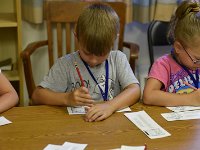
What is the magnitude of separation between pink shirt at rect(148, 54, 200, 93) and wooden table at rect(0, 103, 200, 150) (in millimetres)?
250

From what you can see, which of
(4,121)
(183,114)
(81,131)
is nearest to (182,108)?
(183,114)

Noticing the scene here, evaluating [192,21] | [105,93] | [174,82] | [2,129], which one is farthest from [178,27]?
[2,129]

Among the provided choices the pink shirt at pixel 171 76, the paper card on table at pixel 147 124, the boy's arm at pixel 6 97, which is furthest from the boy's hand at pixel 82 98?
the pink shirt at pixel 171 76

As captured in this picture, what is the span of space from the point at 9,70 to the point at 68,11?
637 mm

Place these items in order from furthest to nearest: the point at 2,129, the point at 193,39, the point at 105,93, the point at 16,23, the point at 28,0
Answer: the point at 28,0 < the point at 16,23 < the point at 105,93 < the point at 193,39 < the point at 2,129

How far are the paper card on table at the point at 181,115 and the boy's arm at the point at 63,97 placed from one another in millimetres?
305

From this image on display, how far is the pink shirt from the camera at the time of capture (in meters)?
1.53

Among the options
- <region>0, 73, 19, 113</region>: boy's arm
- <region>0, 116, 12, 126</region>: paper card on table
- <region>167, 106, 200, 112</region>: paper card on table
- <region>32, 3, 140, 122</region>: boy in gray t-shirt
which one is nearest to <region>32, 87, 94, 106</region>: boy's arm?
<region>32, 3, 140, 122</region>: boy in gray t-shirt

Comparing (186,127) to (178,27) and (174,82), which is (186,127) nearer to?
(174,82)

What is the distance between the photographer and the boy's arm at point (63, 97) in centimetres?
131

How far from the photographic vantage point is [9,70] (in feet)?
8.01

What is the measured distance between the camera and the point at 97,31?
137 cm

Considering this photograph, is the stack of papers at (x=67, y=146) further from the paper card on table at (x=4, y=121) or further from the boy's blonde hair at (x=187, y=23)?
the boy's blonde hair at (x=187, y=23)

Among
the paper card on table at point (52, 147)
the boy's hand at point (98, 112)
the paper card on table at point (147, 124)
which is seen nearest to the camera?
the paper card on table at point (52, 147)
